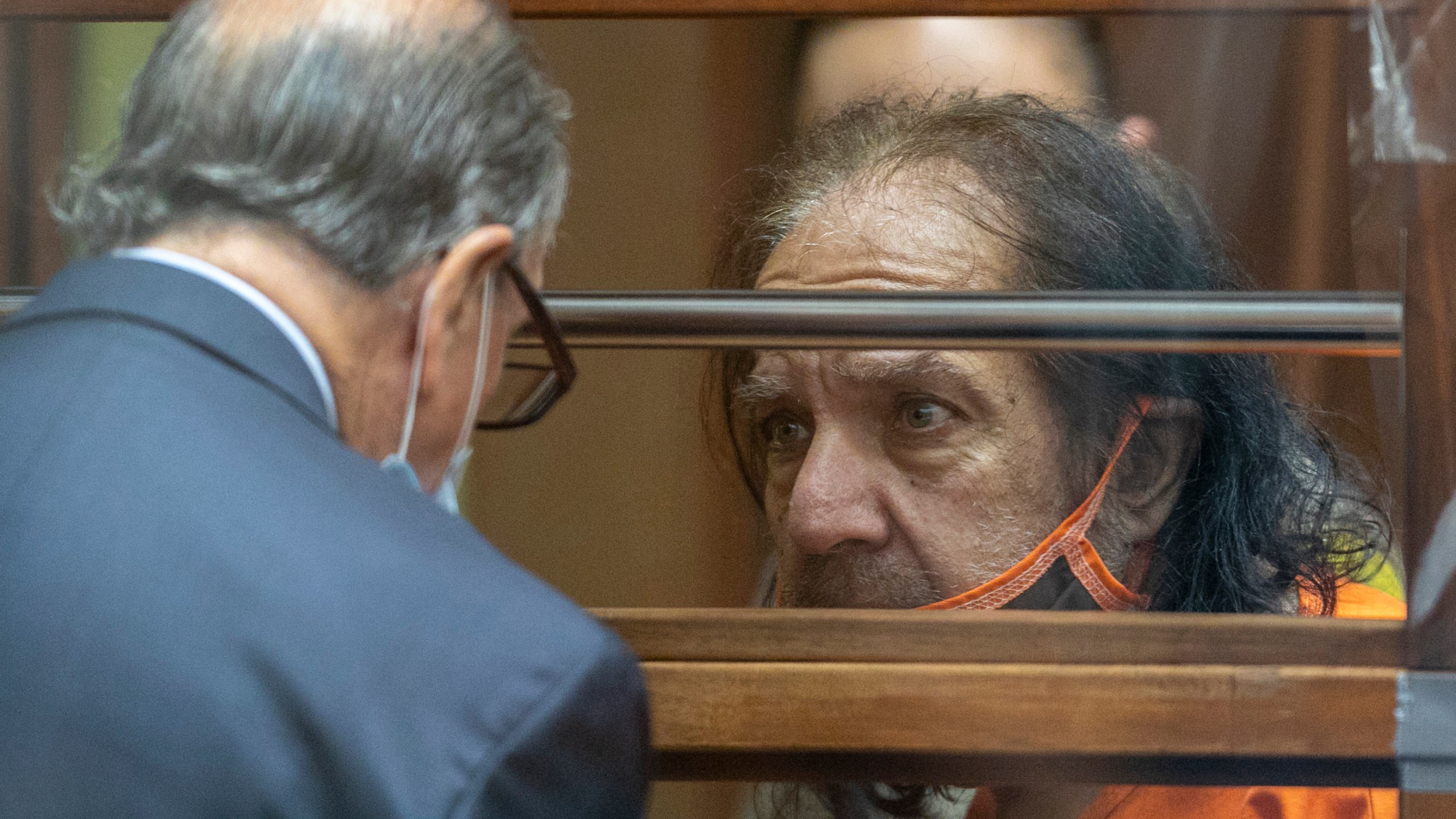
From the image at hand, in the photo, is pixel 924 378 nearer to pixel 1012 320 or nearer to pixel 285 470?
pixel 1012 320

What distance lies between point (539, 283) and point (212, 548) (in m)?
0.31

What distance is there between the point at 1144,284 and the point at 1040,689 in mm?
841

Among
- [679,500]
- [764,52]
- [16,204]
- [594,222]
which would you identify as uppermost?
[764,52]

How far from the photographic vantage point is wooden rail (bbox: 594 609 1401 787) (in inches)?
35.6

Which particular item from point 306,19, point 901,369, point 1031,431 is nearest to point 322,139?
point 306,19

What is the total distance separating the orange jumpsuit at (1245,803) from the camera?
100 centimetres

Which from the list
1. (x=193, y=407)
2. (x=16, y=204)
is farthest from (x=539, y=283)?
(x=16, y=204)

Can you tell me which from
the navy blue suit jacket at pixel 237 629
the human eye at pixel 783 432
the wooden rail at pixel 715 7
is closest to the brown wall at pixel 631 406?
the human eye at pixel 783 432

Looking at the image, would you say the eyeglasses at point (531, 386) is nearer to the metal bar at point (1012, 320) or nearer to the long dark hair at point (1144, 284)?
the metal bar at point (1012, 320)

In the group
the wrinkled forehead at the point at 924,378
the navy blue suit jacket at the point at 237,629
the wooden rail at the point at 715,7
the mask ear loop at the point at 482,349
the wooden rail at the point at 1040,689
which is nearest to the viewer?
the navy blue suit jacket at the point at 237,629

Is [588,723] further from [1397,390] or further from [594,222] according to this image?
[594,222]

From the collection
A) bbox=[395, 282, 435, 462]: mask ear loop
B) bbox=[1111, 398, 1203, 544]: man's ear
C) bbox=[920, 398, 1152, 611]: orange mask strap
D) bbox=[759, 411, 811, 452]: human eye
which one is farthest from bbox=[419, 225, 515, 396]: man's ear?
bbox=[1111, 398, 1203, 544]: man's ear

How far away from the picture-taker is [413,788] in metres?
0.58

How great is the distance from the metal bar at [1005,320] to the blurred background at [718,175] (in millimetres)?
618
